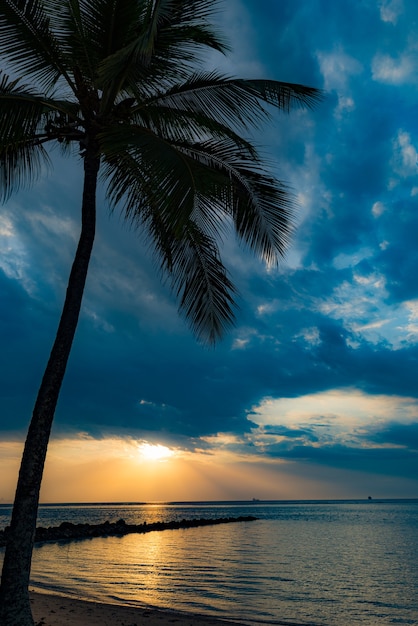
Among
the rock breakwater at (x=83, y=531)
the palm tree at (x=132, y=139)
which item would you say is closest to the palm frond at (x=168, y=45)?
the palm tree at (x=132, y=139)

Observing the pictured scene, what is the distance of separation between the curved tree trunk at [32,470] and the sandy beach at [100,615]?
367 centimetres

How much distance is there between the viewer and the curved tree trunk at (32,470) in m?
6.65

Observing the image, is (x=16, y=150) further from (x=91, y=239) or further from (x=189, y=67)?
(x=189, y=67)

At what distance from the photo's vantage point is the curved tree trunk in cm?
665

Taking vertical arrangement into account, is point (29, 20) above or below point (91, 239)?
above

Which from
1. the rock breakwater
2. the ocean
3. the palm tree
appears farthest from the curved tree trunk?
the rock breakwater

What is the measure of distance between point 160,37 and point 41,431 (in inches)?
262

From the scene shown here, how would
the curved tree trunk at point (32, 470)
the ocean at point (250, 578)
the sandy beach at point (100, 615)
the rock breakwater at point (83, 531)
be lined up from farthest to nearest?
the rock breakwater at point (83, 531) → the ocean at point (250, 578) → the sandy beach at point (100, 615) → the curved tree trunk at point (32, 470)

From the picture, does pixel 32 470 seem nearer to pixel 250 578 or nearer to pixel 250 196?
pixel 250 196

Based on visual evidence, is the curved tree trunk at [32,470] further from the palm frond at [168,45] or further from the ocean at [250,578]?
the ocean at [250,578]

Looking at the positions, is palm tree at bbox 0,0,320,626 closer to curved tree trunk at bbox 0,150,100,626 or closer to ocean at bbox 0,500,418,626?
curved tree trunk at bbox 0,150,100,626

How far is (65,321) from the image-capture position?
26.1 feet

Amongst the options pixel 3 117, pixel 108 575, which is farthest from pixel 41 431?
pixel 108 575

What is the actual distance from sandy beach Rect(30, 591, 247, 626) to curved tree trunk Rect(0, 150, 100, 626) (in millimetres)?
3666
